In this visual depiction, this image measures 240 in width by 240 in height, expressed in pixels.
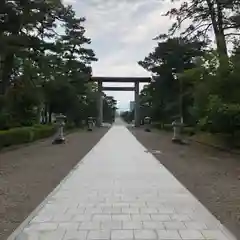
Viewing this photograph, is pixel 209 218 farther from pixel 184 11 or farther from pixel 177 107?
pixel 177 107

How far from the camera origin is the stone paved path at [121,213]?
5.16 m

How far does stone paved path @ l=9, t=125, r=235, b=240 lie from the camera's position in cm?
516

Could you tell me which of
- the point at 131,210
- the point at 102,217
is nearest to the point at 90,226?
the point at 102,217

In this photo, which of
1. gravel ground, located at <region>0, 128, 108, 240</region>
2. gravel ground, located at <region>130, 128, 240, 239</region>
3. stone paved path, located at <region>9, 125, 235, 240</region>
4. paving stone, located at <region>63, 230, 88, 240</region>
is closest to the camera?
paving stone, located at <region>63, 230, 88, 240</region>

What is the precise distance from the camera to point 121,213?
632 centimetres

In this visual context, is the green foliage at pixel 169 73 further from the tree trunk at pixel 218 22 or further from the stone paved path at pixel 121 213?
the stone paved path at pixel 121 213

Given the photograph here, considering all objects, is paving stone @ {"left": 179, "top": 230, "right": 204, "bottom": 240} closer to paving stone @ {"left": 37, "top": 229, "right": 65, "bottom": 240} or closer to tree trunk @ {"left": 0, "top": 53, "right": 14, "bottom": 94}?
paving stone @ {"left": 37, "top": 229, "right": 65, "bottom": 240}

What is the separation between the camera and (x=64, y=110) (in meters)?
43.9

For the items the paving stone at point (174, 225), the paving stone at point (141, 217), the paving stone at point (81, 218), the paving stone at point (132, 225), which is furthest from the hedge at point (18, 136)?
the paving stone at point (174, 225)

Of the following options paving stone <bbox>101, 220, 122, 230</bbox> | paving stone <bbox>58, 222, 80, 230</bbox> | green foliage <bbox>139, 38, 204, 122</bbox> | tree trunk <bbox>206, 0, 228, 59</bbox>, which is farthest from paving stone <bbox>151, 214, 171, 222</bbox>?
green foliage <bbox>139, 38, 204, 122</bbox>

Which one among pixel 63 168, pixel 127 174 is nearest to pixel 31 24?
pixel 63 168

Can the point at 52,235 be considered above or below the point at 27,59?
below

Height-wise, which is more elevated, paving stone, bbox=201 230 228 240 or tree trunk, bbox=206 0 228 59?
tree trunk, bbox=206 0 228 59

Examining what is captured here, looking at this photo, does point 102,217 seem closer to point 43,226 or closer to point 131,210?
point 131,210
